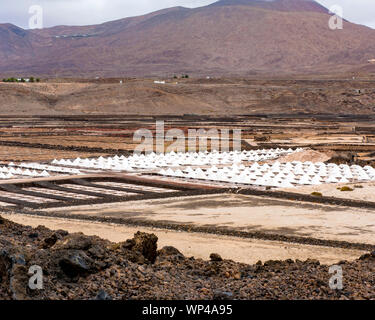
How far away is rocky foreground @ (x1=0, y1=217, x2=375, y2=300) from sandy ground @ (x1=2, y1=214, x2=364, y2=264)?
3984 millimetres

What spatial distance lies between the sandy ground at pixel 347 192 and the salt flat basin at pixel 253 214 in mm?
2670

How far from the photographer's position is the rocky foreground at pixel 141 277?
1027 cm

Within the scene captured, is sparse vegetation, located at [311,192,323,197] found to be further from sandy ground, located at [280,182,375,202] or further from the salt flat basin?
the salt flat basin

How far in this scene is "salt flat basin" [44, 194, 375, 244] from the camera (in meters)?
21.0

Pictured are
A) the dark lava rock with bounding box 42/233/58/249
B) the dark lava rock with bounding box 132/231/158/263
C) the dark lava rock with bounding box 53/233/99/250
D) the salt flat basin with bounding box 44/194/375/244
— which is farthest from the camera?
the salt flat basin with bounding box 44/194/375/244

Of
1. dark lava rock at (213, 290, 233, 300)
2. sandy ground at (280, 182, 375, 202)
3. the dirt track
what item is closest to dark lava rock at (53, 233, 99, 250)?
dark lava rock at (213, 290, 233, 300)

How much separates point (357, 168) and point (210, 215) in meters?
14.5

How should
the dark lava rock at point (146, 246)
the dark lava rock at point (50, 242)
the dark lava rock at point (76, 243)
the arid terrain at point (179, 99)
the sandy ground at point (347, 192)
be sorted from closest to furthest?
the dark lava rock at point (76, 243), the dark lava rock at point (50, 242), the dark lava rock at point (146, 246), the sandy ground at point (347, 192), the arid terrain at point (179, 99)

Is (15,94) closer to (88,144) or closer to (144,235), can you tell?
(88,144)

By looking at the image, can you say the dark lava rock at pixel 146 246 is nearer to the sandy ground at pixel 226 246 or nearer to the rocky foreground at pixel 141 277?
the rocky foreground at pixel 141 277

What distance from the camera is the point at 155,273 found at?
11711mm

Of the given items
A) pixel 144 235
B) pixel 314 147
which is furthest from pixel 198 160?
pixel 144 235

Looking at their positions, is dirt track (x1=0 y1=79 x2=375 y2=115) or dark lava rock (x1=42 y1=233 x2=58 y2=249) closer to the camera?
dark lava rock (x1=42 y1=233 x2=58 y2=249)

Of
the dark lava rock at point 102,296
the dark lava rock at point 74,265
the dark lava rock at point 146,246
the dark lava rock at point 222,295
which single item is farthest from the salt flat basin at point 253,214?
the dark lava rock at point 102,296
